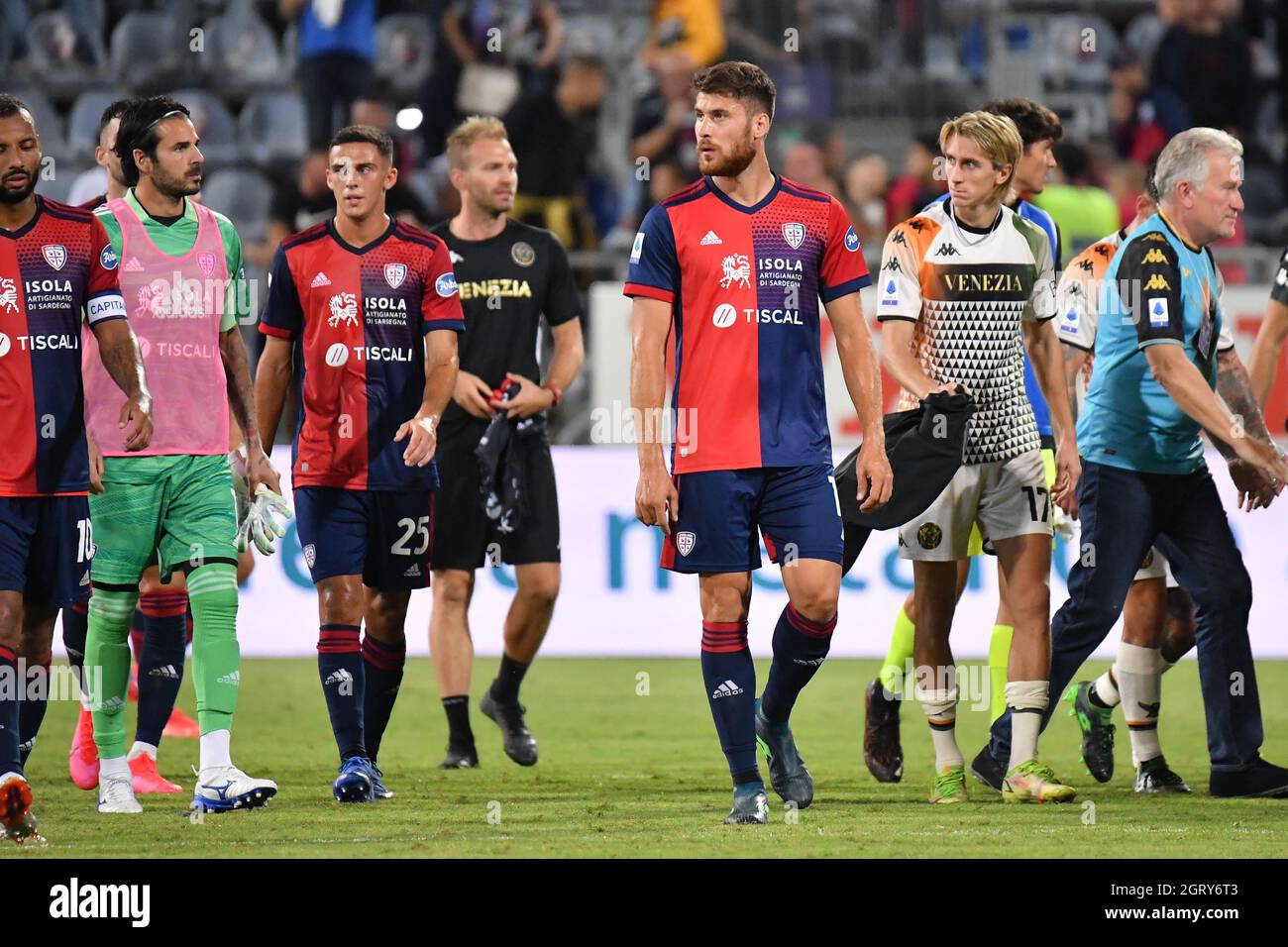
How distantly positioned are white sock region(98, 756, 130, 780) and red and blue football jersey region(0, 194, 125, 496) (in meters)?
1.12

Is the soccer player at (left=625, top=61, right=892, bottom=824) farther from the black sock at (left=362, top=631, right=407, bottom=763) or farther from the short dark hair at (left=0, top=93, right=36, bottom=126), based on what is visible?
the short dark hair at (left=0, top=93, right=36, bottom=126)

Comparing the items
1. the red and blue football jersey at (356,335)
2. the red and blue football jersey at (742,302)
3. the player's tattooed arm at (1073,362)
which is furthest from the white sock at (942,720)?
the red and blue football jersey at (356,335)

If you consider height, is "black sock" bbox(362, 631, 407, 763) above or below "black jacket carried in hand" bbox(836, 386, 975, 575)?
below

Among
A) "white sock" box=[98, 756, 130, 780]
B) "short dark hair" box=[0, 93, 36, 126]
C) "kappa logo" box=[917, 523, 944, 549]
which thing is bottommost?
"white sock" box=[98, 756, 130, 780]

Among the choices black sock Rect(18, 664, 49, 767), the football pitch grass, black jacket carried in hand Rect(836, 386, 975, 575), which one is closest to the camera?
the football pitch grass

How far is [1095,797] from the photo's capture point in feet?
24.5

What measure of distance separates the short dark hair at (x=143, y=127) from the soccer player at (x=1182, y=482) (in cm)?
364

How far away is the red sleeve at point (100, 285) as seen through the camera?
6730 mm

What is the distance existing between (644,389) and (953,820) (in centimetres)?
182

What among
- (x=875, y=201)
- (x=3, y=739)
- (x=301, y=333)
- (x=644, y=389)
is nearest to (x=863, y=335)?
(x=644, y=389)

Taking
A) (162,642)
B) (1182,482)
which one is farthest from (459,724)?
(1182,482)

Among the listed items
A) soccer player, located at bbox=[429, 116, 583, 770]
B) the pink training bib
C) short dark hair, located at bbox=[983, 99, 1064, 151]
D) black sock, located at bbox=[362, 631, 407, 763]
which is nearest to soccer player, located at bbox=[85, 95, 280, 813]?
the pink training bib

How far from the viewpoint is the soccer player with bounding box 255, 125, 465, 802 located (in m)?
7.49

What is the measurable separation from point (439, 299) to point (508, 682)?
207 cm
